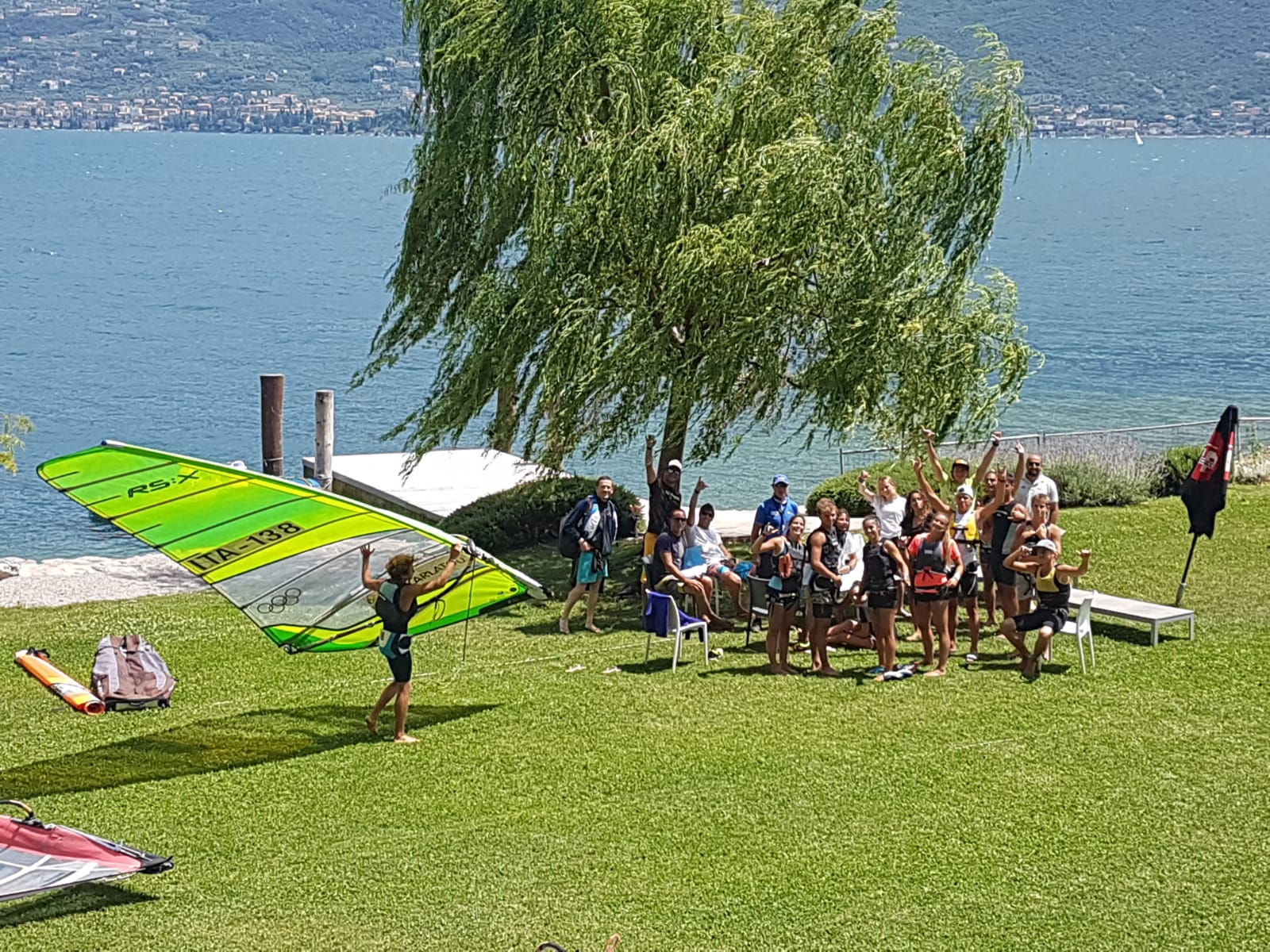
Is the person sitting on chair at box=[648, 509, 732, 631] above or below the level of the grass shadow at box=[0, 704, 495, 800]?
above

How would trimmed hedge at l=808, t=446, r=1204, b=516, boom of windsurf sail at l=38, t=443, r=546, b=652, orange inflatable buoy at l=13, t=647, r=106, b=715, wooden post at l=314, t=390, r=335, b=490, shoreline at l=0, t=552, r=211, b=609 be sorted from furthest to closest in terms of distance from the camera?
1. wooden post at l=314, t=390, r=335, b=490
2. trimmed hedge at l=808, t=446, r=1204, b=516
3. shoreline at l=0, t=552, r=211, b=609
4. orange inflatable buoy at l=13, t=647, r=106, b=715
5. boom of windsurf sail at l=38, t=443, r=546, b=652

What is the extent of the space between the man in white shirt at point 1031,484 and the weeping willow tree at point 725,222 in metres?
2.65

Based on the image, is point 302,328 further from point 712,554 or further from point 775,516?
point 775,516

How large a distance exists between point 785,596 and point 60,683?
6705 mm

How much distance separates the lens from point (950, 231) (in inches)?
789

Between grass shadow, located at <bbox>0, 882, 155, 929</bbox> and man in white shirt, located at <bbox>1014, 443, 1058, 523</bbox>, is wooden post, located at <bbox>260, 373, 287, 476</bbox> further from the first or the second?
grass shadow, located at <bbox>0, 882, 155, 929</bbox>

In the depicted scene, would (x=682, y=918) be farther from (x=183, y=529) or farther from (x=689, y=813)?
(x=183, y=529)

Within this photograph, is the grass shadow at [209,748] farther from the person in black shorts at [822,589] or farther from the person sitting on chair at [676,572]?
the person in black shorts at [822,589]

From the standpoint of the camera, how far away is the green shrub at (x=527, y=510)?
879 inches

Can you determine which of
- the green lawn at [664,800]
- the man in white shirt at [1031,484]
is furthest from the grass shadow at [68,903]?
the man in white shirt at [1031,484]

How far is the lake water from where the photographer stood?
4706cm

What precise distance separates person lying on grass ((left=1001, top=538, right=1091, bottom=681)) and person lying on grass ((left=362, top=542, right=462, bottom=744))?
17.9ft

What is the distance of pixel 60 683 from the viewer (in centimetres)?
1438

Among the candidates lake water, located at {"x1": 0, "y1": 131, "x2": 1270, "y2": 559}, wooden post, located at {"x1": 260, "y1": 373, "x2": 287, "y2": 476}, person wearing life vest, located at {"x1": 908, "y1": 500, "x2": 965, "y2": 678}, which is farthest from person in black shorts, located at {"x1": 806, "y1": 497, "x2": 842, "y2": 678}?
wooden post, located at {"x1": 260, "y1": 373, "x2": 287, "y2": 476}
